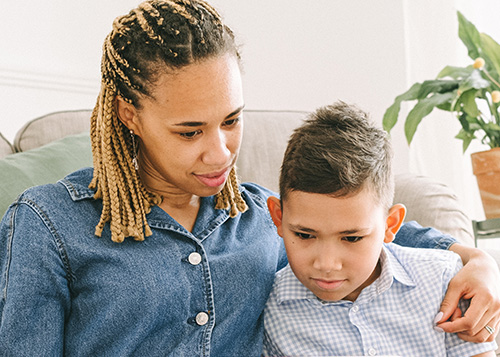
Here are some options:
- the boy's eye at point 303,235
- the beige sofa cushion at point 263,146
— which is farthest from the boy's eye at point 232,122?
the beige sofa cushion at point 263,146

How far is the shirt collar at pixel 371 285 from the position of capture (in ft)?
3.46

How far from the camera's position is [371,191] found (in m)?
1.00

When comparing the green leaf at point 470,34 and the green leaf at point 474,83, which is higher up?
the green leaf at point 470,34

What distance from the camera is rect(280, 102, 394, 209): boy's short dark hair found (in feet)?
3.19

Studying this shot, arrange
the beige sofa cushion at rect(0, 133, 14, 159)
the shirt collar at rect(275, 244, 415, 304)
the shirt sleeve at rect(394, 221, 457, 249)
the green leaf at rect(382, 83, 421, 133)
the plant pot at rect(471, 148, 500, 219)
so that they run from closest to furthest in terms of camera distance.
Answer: the shirt collar at rect(275, 244, 415, 304), the shirt sleeve at rect(394, 221, 457, 249), the beige sofa cushion at rect(0, 133, 14, 159), the plant pot at rect(471, 148, 500, 219), the green leaf at rect(382, 83, 421, 133)

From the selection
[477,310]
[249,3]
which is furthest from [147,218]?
[249,3]

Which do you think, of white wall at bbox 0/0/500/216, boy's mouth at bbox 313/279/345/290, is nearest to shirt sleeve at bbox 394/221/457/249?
boy's mouth at bbox 313/279/345/290

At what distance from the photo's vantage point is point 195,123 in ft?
3.04

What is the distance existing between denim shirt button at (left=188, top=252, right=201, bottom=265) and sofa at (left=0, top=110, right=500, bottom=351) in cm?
41

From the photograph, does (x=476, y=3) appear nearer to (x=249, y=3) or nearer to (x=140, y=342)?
(x=249, y=3)

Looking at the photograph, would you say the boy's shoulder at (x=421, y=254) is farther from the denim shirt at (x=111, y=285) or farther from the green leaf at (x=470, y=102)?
the green leaf at (x=470, y=102)

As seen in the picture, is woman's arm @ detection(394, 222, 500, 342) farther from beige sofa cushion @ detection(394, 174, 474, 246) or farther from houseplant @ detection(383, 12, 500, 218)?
houseplant @ detection(383, 12, 500, 218)

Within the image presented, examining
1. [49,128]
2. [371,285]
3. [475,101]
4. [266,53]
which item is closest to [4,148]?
[49,128]

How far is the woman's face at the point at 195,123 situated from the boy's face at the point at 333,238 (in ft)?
0.49
